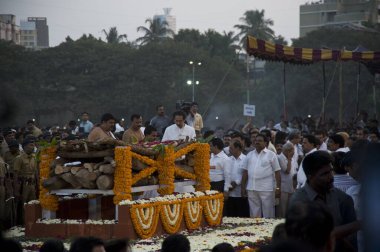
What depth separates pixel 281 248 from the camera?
4230mm

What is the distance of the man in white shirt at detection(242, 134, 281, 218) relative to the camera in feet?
57.6

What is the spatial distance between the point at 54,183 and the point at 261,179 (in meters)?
4.37

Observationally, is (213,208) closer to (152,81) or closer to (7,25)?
(7,25)

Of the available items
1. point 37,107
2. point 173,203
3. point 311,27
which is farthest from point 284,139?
point 311,27

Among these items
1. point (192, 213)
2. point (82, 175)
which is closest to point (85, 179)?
point (82, 175)

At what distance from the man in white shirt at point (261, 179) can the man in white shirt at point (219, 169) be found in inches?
21.4

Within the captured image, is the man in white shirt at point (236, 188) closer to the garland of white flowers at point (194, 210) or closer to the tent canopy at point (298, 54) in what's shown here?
the garland of white flowers at point (194, 210)

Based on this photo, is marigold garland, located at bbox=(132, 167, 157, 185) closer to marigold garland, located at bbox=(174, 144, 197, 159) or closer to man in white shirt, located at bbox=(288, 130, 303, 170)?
marigold garland, located at bbox=(174, 144, 197, 159)

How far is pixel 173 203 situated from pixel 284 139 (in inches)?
192

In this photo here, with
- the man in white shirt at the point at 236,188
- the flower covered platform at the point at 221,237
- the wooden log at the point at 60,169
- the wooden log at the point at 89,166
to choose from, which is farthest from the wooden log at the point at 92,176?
the man in white shirt at the point at 236,188

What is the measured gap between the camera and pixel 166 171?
15.7 meters

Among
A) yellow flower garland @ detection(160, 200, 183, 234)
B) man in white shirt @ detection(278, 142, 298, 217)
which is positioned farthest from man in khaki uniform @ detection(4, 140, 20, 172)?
man in white shirt @ detection(278, 142, 298, 217)

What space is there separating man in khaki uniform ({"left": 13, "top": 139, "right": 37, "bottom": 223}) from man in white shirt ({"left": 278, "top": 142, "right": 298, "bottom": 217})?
15.4 ft

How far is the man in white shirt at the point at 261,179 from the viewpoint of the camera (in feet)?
57.6
